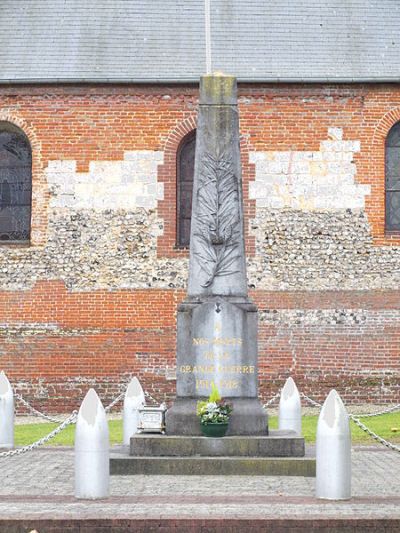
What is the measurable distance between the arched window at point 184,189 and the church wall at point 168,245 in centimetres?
31

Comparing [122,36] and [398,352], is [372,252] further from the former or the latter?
[122,36]

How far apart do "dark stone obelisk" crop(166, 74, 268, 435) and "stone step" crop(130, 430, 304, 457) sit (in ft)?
0.97

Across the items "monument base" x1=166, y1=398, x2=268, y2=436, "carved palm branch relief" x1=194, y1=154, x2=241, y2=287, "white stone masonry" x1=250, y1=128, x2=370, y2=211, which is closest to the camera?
"monument base" x1=166, y1=398, x2=268, y2=436

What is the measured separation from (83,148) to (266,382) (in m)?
5.45

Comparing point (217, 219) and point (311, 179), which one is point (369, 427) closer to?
point (311, 179)

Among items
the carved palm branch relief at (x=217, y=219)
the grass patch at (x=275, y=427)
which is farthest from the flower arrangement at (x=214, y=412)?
the grass patch at (x=275, y=427)

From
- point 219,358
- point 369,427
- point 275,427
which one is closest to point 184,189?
point 275,427

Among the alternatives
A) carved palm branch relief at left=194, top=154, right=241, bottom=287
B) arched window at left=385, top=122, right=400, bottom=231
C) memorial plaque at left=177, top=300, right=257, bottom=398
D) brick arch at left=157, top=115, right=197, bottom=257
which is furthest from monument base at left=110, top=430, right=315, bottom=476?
arched window at left=385, top=122, right=400, bottom=231

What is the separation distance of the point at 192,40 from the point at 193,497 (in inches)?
536

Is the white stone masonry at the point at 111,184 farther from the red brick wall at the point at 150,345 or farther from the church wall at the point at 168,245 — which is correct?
the red brick wall at the point at 150,345

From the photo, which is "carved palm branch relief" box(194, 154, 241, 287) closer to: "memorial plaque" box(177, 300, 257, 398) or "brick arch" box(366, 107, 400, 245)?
"memorial plaque" box(177, 300, 257, 398)

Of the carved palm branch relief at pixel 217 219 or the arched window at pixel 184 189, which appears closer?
the carved palm branch relief at pixel 217 219

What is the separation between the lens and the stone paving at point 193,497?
30.4ft

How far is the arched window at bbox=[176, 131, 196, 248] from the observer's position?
846 inches
